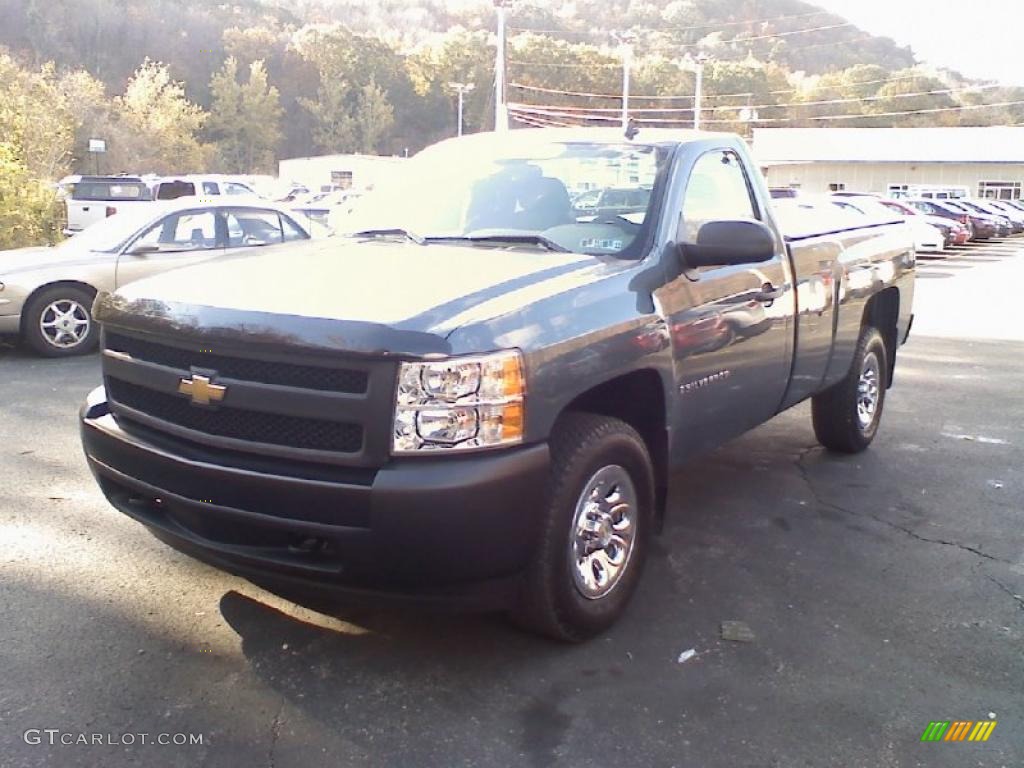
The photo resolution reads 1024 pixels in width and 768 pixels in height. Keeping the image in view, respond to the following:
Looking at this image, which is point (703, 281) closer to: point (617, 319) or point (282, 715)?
point (617, 319)

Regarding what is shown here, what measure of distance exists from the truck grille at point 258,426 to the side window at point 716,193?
73.7 inches

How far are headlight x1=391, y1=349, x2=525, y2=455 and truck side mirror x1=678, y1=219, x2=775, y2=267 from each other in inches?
50.2

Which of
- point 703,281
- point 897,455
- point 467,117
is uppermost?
point 467,117

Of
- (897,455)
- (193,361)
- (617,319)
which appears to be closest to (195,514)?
(193,361)

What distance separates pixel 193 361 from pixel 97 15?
108m

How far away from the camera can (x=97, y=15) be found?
96500 millimetres

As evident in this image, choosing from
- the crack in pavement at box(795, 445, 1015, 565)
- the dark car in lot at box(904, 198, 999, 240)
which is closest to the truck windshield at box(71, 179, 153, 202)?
the crack in pavement at box(795, 445, 1015, 565)

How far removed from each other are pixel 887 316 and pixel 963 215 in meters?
31.3

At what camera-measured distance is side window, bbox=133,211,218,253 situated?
10.3 meters

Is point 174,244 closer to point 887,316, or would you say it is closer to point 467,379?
point 887,316

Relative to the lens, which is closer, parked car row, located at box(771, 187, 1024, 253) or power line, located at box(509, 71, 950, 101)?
parked car row, located at box(771, 187, 1024, 253)

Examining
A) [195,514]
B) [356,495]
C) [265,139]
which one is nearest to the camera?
[356,495]

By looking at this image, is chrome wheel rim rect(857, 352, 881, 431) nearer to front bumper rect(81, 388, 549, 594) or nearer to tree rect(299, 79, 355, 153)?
front bumper rect(81, 388, 549, 594)

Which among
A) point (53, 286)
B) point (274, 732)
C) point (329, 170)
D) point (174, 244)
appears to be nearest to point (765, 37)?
point (329, 170)
